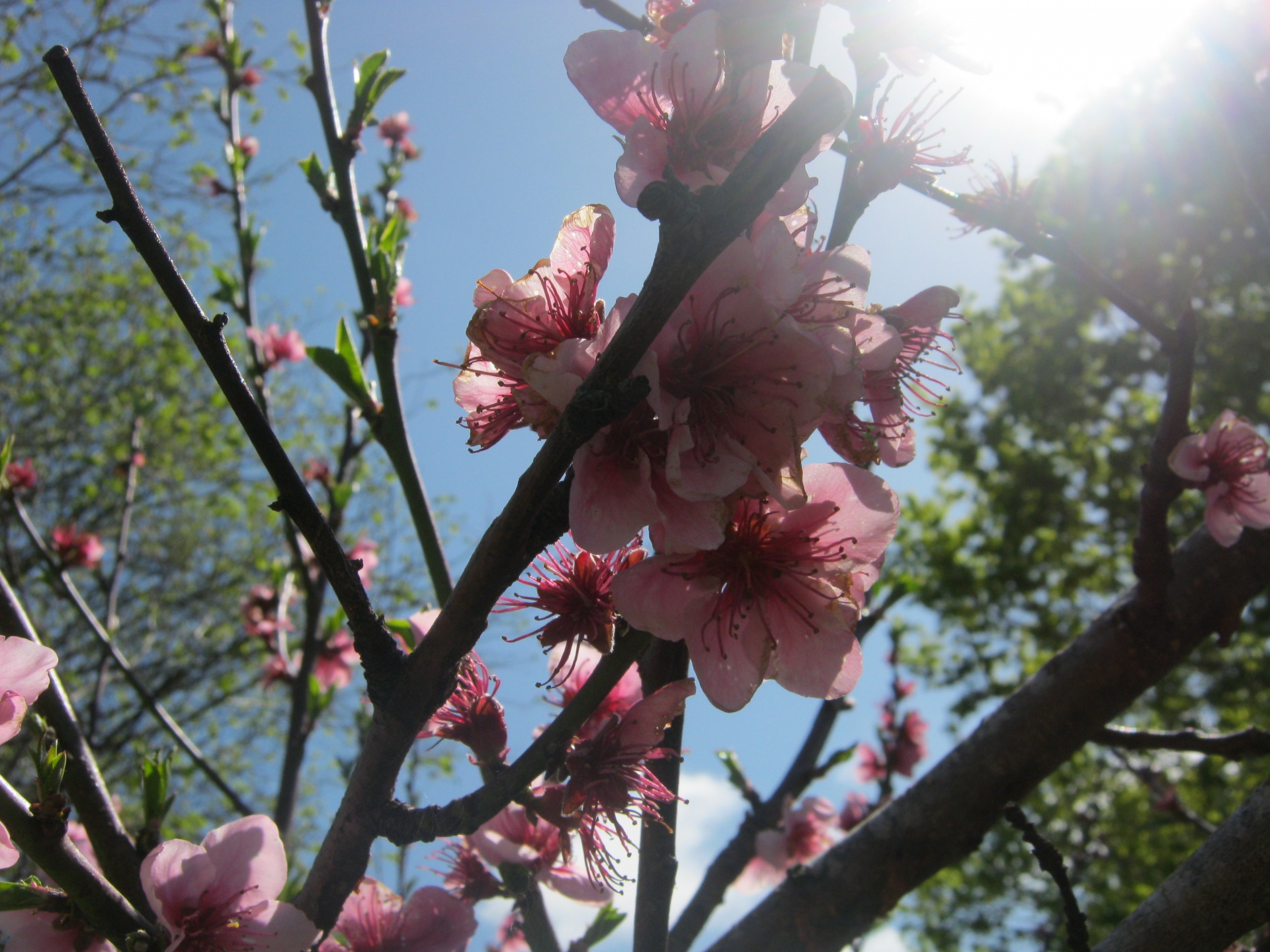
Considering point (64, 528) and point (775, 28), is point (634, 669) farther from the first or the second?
point (64, 528)

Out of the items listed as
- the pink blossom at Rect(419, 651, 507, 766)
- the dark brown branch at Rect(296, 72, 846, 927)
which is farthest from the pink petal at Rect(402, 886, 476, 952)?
the dark brown branch at Rect(296, 72, 846, 927)

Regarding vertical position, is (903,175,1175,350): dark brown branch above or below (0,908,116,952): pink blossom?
above

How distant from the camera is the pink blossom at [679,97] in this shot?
1177 millimetres

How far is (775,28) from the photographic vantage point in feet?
3.70

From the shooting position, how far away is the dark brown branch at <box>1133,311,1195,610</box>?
225 cm

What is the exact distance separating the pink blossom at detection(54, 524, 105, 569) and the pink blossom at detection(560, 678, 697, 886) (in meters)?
4.21

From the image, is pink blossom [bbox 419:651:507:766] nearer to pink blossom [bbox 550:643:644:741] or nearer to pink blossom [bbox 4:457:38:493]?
pink blossom [bbox 550:643:644:741]

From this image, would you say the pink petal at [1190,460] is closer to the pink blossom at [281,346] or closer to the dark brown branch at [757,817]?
the dark brown branch at [757,817]

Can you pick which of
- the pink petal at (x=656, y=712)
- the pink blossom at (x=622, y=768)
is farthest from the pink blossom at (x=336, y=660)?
the pink petal at (x=656, y=712)

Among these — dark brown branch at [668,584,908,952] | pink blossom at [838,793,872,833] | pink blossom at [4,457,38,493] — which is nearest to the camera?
dark brown branch at [668,584,908,952]

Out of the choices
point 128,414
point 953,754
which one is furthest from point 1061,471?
point 128,414

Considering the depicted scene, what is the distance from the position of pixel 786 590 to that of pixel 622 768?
46 cm

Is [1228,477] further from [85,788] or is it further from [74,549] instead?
[74,549]

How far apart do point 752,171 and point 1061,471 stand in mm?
13027
